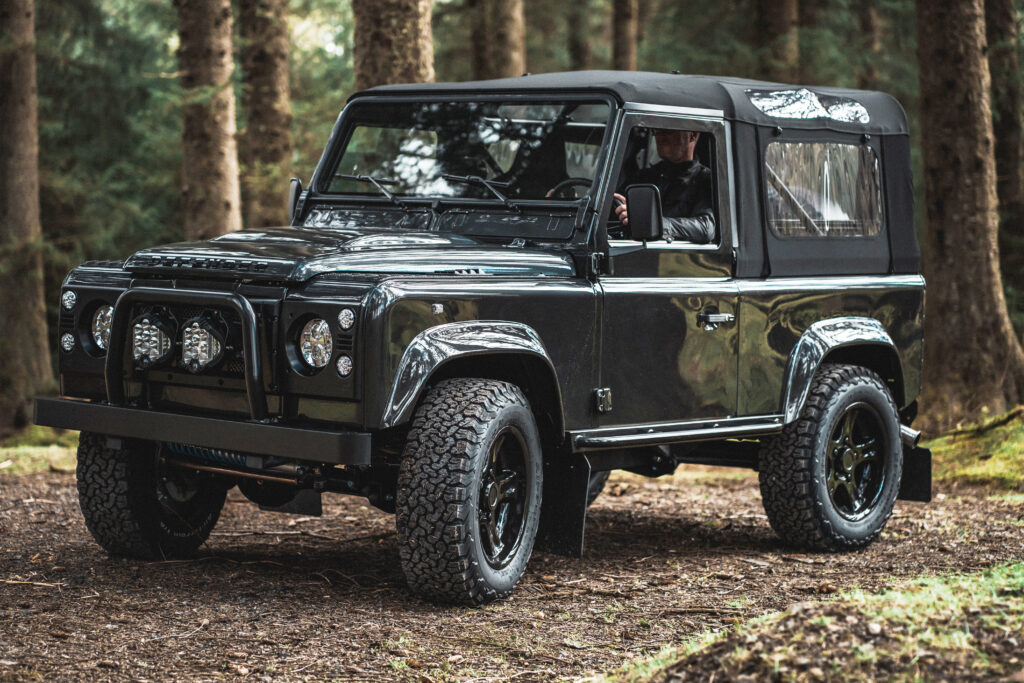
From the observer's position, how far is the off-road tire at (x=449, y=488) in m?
4.97

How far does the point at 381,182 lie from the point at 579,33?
61.4ft

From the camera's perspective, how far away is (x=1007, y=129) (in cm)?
1356

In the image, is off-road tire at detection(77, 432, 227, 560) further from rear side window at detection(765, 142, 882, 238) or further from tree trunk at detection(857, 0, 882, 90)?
tree trunk at detection(857, 0, 882, 90)

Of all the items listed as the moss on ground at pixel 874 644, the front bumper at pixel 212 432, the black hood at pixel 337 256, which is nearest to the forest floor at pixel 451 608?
the moss on ground at pixel 874 644

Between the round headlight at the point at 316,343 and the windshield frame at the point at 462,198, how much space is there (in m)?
1.41

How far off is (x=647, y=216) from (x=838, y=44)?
45.7 feet

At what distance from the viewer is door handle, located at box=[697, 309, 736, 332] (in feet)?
20.1

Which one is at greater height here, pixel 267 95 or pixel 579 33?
pixel 579 33

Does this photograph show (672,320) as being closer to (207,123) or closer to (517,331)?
(517,331)

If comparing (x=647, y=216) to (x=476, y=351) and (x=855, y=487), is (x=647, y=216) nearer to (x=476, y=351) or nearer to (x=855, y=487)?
(x=476, y=351)

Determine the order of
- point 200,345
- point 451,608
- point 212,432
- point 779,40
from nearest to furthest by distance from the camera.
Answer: point 212,432, point 200,345, point 451,608, point 779,40

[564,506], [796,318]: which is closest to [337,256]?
[564,506]

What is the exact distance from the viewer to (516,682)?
429cm

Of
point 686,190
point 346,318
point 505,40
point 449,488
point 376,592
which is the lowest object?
point 376,592
